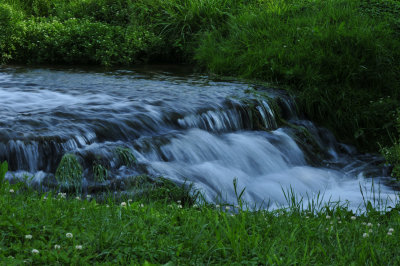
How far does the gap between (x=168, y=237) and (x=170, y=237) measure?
0.07 ft

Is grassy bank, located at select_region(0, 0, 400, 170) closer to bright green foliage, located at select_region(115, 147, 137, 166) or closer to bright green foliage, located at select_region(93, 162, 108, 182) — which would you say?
bright green foliage, located at select_region(115, 147, 137, 166)

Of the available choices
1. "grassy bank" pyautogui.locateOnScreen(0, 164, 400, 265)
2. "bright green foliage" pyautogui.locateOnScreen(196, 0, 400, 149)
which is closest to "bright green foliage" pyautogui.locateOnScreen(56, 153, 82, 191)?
"grassy bank" pyautogui.locateOnScreen(0, 164, 400, 265)

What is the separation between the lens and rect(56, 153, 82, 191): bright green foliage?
4.70 m

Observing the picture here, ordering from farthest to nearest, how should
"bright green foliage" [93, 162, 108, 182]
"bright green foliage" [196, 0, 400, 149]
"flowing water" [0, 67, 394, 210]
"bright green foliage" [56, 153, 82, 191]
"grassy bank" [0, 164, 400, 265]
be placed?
"bright green foliage" [196, 0, 400, 149]
"flowing water" [0, 67, 394, 210]
"bright green foliage" [93, 162, 108, 182]
"bright green foliage" [56, 153, 82, 191]
"grassy bank" [0, 164, 400, 265]

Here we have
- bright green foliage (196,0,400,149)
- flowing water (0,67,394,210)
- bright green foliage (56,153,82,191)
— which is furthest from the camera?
bright green foliage (196,0,400,149)

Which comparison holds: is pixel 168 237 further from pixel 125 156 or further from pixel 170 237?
pixel 125 156

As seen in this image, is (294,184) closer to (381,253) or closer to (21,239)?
(381,253)

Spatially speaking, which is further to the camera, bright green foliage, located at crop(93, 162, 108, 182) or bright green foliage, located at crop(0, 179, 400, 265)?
bright green foliage, located at crop(93, 162, 108, 182)

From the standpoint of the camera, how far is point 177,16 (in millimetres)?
11672

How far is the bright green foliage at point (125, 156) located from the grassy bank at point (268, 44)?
369 centimetres

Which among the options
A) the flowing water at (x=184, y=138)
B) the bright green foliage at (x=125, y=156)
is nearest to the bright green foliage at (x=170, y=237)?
the flowing water at (x=184, y=138)

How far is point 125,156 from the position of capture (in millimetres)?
5289

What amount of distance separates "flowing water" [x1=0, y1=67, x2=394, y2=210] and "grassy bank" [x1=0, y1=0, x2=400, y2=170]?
0.54 metres

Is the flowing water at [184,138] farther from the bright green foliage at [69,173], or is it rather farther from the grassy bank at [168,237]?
the grassy bank at [168,237]
